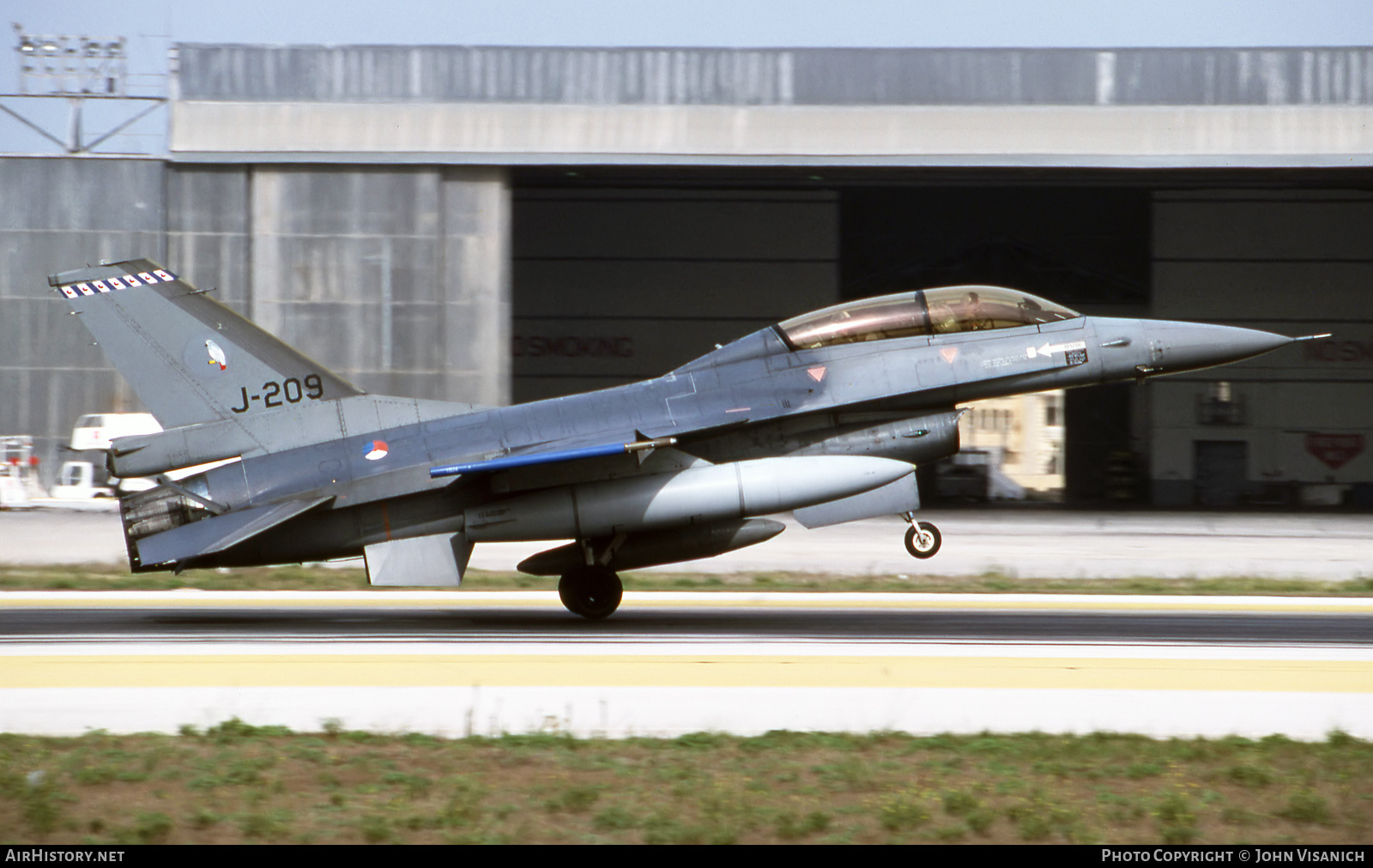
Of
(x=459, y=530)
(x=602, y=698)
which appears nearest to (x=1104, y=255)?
(x=459, y=530)

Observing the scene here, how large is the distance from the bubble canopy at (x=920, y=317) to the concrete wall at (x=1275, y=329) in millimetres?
30073

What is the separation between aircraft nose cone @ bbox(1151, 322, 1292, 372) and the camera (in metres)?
13.9

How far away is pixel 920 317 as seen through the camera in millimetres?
13875

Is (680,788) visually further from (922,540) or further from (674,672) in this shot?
(922,540)

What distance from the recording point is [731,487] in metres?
13.1

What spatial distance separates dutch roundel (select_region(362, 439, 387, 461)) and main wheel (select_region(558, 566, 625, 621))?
8.26ft

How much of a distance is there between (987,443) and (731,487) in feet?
106

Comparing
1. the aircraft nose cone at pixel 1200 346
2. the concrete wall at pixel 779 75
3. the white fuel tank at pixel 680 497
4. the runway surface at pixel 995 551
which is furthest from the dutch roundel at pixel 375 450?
the concrete wall at pixel 779 75

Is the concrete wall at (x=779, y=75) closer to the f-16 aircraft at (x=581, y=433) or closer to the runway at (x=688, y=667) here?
the runway at (x=688, y=667)

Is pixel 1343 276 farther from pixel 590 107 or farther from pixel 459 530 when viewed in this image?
pixel 459 530

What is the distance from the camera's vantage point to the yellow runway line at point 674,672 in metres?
9.95

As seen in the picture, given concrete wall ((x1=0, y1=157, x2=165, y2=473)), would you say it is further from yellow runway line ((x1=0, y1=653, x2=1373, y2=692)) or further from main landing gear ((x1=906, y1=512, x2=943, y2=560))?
main landing gear ((x1=906, y1=512, x2=943, y2=560))

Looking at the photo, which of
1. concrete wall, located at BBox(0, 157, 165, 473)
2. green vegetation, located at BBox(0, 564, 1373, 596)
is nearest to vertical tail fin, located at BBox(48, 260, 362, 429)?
green vegetation, located at BBox(0, 564, 1373, 596)

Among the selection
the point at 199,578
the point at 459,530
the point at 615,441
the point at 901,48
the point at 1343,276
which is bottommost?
the point at 199,578
